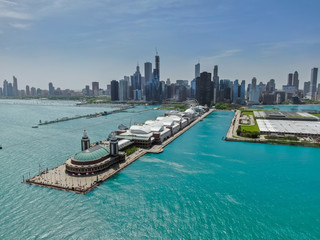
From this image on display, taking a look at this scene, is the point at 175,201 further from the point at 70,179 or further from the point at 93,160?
the point at 70,179

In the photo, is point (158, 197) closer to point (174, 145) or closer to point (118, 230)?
point (118, 230)

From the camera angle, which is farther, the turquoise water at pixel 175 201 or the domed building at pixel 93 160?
the domed building at pixel 93 160

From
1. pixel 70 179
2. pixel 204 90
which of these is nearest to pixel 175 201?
pixel 70 179

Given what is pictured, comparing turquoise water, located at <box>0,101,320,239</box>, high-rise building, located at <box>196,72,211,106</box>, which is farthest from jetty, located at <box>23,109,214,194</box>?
high-rise building, located at <box>196,72,211,106</box>

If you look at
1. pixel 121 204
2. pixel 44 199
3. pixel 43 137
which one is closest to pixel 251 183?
pixel 121 204

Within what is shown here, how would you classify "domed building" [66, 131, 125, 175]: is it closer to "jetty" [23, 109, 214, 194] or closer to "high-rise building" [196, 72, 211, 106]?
"jetty" [23, 109, 214, 194]

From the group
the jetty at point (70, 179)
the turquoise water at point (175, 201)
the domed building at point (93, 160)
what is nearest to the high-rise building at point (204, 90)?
the turquoise water at point (175, 201)

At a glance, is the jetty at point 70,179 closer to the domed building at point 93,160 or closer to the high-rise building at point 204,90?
the domed building at point 93,160
